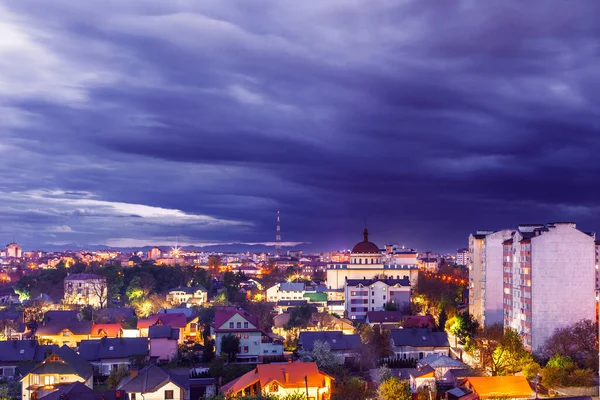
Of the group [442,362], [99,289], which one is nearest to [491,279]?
[442,362]

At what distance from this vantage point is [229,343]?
45594 millimetres

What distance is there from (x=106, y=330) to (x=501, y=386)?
31.3 meters

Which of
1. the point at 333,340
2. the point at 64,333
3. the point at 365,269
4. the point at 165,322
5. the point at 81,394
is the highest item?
the point at 365,269

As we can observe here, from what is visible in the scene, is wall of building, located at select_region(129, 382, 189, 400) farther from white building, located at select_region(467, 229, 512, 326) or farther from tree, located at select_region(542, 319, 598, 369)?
white building, located at select_region(467, 229, 512, 326)

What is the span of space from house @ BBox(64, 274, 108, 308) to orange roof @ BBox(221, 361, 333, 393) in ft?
147

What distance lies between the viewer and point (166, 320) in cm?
5475

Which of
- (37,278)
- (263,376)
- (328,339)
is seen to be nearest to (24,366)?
(263,376)

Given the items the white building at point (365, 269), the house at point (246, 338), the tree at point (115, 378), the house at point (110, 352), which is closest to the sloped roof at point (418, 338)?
the house at point (246, 338)

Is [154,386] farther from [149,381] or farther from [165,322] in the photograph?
[165,322]

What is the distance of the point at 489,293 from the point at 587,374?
19.9 m

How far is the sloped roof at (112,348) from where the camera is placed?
4325 cm

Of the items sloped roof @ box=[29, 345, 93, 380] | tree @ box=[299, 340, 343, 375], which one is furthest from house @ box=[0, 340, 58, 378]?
tree @ box=[299, 340, 343, 375]

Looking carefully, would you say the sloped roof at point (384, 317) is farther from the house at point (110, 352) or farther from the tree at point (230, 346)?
the house at point (110, 352)

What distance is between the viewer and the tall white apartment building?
43.9 m
